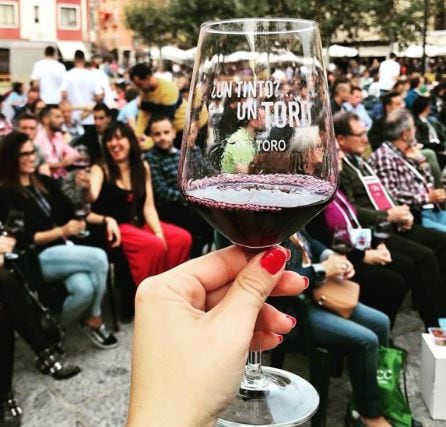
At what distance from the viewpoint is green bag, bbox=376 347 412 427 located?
9.34ft

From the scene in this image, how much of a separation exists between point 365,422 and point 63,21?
11359mm

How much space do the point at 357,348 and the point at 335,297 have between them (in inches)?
9.9

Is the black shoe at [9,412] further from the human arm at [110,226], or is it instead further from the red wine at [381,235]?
the red wine at [381,235]

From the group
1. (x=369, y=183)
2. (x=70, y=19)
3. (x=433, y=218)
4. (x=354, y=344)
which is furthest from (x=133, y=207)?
(x=70, y=19)

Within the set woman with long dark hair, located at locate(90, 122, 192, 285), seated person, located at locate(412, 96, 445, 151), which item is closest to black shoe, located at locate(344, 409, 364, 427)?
woman with long dark hair, located at locate(90, 122, 192, 285)

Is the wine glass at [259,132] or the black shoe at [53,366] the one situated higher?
the wine glass at [259,132]

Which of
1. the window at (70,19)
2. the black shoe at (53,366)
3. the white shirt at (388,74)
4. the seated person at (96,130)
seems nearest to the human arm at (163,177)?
the seated person at (96,130)

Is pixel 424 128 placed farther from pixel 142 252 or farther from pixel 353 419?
pixel 353 419

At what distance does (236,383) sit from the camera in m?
1.07

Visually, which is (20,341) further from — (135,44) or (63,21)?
(135,44)

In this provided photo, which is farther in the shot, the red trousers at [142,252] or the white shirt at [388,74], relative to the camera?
the white shirt at [388,74]

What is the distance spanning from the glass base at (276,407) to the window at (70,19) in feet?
33.6

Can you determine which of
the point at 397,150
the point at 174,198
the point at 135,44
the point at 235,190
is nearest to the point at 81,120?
the point at 174,198

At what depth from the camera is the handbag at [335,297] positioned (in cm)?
288
